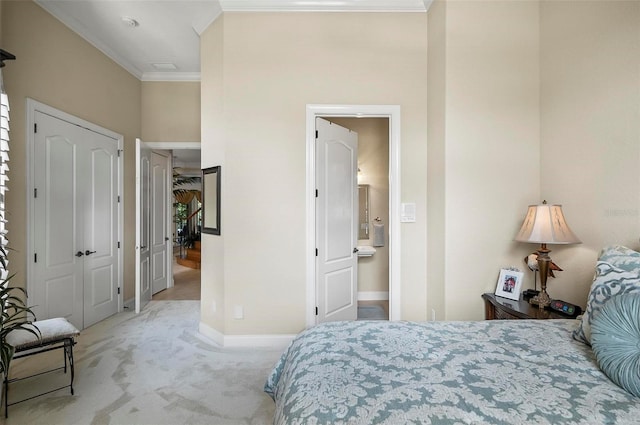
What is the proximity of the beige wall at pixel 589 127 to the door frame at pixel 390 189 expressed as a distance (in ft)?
3.81

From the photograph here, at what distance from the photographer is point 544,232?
1.94 meters

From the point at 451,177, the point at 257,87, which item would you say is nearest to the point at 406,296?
the point at 451,177

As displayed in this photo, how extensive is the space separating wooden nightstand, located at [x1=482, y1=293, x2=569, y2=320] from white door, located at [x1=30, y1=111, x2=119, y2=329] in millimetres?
4036

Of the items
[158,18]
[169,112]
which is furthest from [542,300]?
[169,112]

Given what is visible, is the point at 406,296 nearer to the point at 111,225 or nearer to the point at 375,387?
the point at 375,387

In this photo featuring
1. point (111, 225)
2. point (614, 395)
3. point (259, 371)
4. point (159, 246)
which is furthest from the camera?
point (159, 246)

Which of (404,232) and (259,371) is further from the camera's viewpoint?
(404,232)

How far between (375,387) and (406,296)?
1.95 meters

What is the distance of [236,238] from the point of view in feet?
9.14

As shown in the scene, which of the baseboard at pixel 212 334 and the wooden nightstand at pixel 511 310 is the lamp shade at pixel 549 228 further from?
the baseboard at pixel 212 334

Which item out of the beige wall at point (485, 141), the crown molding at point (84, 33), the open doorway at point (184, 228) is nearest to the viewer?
the beige wall at point (485, 141)

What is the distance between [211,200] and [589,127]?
3155mm

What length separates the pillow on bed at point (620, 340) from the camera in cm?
96

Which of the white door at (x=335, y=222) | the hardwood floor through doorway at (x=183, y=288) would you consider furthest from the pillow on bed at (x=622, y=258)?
the hardwood floor through doorway at (x=183, y=288)
